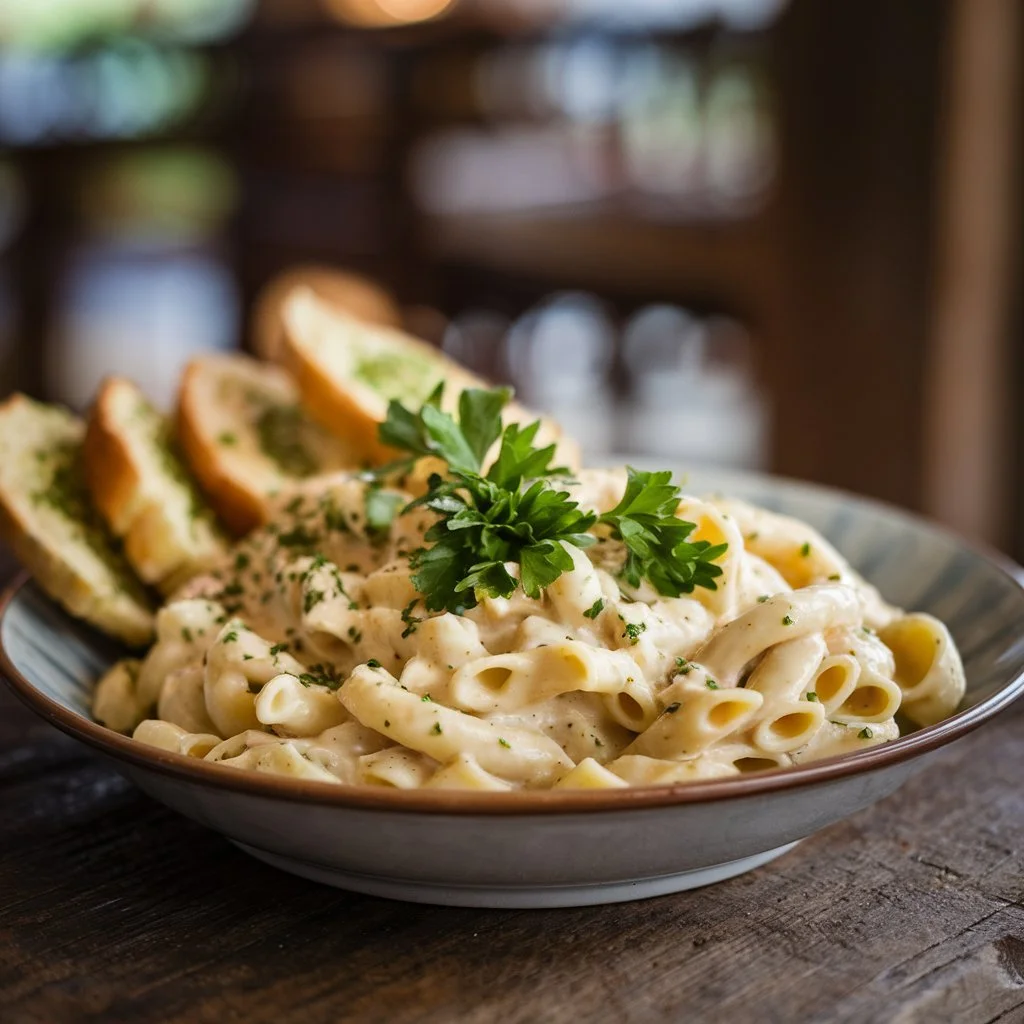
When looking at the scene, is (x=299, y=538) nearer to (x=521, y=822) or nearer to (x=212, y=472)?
(x=212, y=472)

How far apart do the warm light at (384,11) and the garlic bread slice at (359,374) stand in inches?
158

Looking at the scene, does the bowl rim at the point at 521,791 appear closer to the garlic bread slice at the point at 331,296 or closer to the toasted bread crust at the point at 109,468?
the toasted bread crust at the point at 109,468

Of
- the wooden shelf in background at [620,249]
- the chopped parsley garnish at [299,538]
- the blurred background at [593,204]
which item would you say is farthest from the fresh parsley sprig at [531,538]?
the wooden shelf in background at [620,249]

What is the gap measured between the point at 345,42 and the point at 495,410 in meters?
5.57

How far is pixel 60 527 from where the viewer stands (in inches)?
76.9

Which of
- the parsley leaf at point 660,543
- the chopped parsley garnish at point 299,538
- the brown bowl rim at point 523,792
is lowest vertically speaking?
the brown bowl rim at point 523,792

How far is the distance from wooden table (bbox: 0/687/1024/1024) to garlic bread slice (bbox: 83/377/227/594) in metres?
0.47

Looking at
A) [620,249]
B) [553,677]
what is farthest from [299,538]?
[620,249]

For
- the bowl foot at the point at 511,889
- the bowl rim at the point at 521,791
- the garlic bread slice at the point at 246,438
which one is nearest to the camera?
the bowl rim at the point at 521,791

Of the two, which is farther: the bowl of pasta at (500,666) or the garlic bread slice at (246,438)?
the garlic bread slice at (246,438)

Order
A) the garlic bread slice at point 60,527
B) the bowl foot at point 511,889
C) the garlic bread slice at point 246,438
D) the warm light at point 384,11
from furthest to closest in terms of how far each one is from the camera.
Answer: the warm light at point 384,11 < the garlic bread slice at point 246,438 < the garlic bread slice at point 60,527 < the bowl foot at point 511,889

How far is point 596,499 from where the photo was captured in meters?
1.57

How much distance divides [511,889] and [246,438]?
115cm

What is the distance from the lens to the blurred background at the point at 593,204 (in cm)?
393
